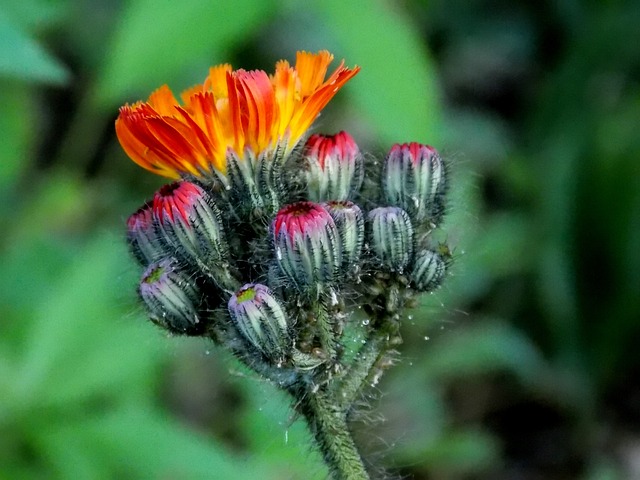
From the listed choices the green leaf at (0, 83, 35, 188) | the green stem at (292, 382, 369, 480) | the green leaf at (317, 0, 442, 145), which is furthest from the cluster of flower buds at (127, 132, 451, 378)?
the green leaf at (0, 83, 35, 188)

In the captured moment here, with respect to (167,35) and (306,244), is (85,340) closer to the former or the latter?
(167,35)

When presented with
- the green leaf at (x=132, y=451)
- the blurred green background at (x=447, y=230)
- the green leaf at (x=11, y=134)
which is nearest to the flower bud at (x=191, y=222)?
the blurred green background at (x=447, y=230)

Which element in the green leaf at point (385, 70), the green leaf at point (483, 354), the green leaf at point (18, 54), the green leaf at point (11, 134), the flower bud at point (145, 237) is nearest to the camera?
the flower bud at point (145, 237)

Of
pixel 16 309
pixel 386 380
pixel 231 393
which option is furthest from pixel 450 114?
pixel 16 309

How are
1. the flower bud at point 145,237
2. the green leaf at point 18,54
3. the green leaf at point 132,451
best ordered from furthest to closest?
the green leaf at point 132,451 → the green leaf at point 18,54 → the flower bud at point 145,237

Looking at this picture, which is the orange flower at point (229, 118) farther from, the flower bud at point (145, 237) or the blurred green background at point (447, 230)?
the blurred green background at point (447, 230)

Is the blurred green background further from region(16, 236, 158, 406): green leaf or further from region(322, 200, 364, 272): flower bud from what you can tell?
region(322, 200, 364, 272): flower bud

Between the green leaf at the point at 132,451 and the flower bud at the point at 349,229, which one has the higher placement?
the flower bud at the point at 349,229
